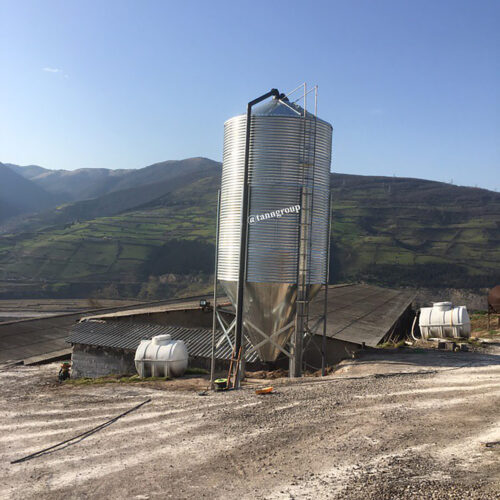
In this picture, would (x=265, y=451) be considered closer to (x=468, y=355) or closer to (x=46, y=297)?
(x=468, y=355)

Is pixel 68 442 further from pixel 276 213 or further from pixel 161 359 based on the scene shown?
pixel 276 213


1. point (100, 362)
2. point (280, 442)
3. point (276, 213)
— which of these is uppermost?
point (276, 213)

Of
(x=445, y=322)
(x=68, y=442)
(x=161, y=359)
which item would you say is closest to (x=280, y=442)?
(x=68, y=442)

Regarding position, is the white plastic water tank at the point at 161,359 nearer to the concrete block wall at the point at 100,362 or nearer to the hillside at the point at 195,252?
the concrete block wall at the point at 100,362

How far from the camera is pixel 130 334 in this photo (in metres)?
25.9

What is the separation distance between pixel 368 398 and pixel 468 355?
9.23 m

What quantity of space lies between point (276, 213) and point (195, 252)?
11730cm

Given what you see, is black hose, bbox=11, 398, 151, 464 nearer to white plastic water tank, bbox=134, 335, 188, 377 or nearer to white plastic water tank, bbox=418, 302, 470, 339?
white plastic water tank, bbox=134, 335, 188, 377

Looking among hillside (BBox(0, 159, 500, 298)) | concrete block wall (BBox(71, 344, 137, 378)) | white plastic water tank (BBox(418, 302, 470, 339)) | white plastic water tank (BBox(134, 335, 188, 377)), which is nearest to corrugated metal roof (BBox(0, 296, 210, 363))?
concrete block wall (BBox(71, 344, 137, 378))

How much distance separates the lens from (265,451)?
9.98 m

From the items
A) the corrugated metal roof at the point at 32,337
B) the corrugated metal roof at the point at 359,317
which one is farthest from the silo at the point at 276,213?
the corrugated metal roof at the point at 32,337

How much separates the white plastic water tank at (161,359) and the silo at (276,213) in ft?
14.3

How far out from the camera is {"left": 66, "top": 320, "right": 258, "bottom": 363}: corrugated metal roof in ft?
78.4

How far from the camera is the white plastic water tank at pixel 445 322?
2617 cm
